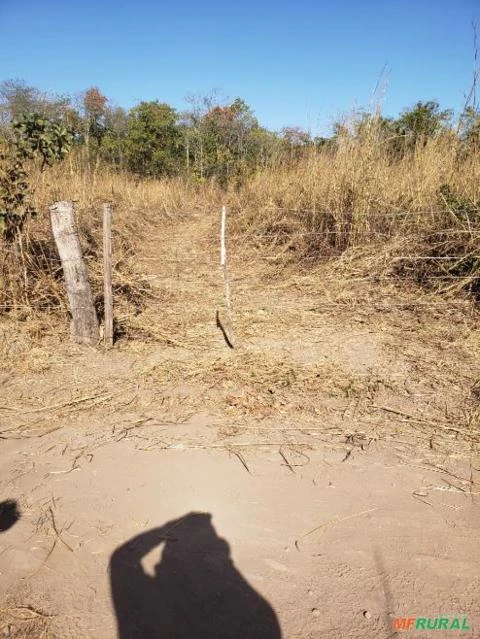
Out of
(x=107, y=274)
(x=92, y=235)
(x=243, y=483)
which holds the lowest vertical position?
(x=243, y=483)

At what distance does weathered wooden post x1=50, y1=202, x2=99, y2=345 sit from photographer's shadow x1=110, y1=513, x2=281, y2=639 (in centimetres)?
200

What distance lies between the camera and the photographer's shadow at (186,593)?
1374 mm

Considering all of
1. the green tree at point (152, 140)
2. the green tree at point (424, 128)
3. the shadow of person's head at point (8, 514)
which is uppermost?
→ the green tree at point (152, 140)

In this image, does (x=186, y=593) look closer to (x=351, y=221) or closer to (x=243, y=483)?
(x=243, y=483)

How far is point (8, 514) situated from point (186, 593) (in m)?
0.93

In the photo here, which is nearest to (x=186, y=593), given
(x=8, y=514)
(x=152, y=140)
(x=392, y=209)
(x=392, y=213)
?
(x=8, y=514)

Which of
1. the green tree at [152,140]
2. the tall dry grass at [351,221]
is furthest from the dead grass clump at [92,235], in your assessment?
the green tree at [152,140]

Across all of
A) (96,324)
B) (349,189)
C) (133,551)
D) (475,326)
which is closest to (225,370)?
(96,324)

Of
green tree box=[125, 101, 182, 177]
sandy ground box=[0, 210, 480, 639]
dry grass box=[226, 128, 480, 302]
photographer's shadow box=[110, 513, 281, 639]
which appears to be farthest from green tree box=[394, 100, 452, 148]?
green tree box=[125, 101, 182, 177]

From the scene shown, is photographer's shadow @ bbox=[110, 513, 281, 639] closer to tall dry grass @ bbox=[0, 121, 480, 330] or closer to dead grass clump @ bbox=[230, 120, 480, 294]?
tall dry grass @ bbox=[0, 121, 480, 330]

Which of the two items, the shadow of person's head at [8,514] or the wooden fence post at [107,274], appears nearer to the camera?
the shadow of person's head at [8,514]

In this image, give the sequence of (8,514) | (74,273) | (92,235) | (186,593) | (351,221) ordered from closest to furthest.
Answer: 1. (186,593)
2. (8,514)
3. (74,273)
4. (351,221)
5. (92,235)

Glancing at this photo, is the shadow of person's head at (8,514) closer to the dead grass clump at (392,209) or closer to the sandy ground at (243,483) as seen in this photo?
the sandy ground at (243,483)

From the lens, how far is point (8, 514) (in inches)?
72.7
